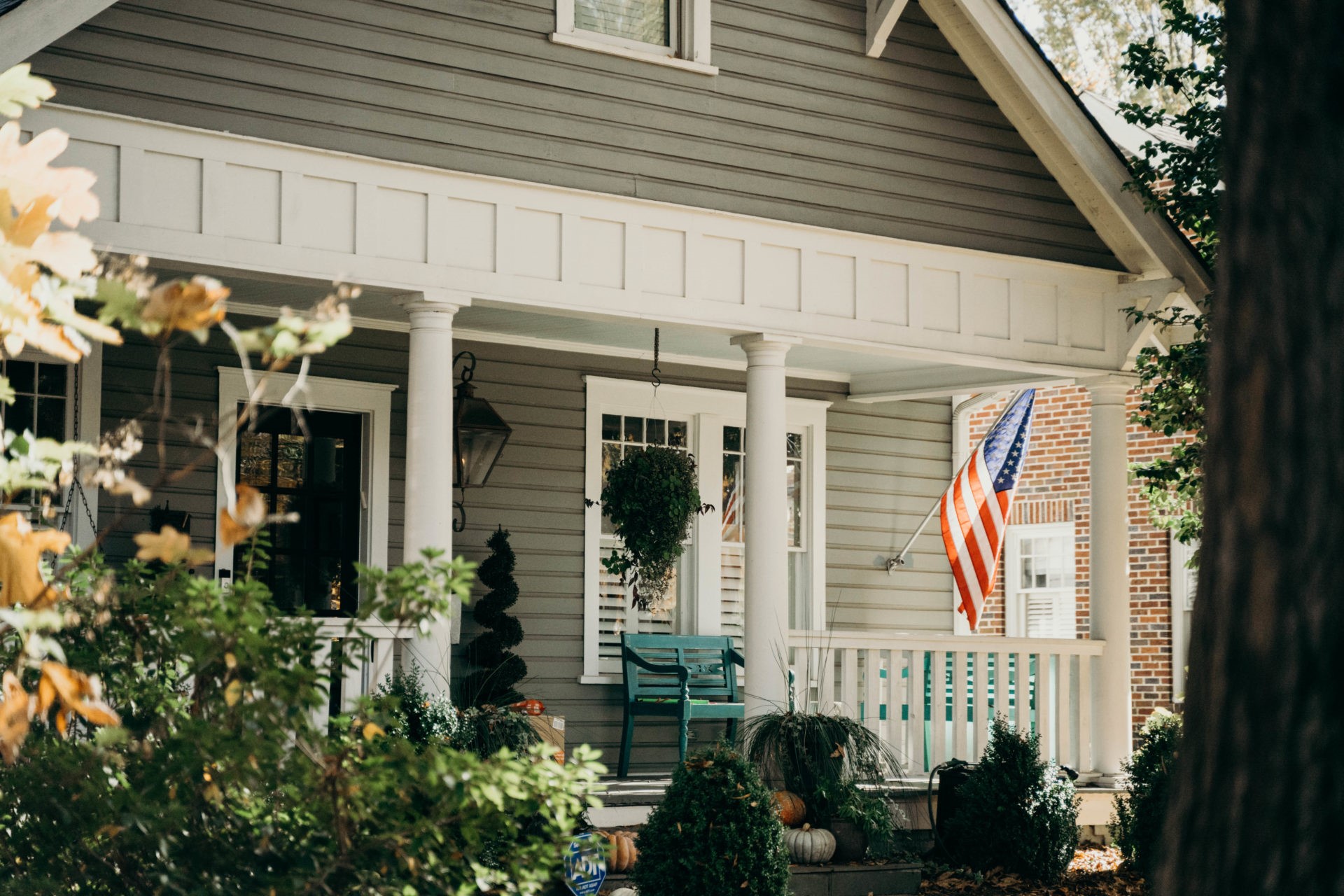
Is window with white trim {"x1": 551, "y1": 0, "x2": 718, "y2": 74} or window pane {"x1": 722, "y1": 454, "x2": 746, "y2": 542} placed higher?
window with white trim {"x1": 551, "y1": 0, "x2": 718, "y2": 74}

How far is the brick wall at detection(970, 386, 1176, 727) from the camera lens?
15258mm

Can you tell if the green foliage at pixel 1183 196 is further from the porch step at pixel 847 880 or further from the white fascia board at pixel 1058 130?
the porch step at pixel 847 880

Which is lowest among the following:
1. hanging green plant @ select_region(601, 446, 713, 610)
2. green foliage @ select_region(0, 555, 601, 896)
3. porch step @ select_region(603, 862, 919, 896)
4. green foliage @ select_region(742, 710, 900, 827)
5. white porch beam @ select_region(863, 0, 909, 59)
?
porch step @ select_region(603, 862, 919, 896)

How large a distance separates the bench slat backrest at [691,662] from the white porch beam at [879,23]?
4.17m

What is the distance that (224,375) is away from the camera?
908 cm

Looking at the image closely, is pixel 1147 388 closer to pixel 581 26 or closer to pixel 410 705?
pixel 581 26

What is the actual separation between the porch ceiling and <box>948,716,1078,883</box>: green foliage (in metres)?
2.38

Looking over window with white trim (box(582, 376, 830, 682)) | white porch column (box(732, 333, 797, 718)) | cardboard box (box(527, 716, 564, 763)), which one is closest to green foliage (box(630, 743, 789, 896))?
white porch column (box(732, 333, 797, 718))

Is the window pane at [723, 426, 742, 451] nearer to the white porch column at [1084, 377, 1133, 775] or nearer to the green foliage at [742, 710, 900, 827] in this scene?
the white porch column at [1084, 377, 1133, 775]

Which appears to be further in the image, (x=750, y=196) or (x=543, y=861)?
(x=750, y=196)

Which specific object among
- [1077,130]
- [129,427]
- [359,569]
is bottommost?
[359,569]

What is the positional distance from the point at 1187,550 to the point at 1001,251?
22.2 ft

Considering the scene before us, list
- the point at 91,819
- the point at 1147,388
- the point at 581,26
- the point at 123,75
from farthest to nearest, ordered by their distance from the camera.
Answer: the point at 1147,388 → the point at 581,26 → the point at 123,75 → the point at 91,819

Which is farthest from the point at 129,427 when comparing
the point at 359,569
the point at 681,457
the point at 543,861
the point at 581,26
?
the point at 681,457
